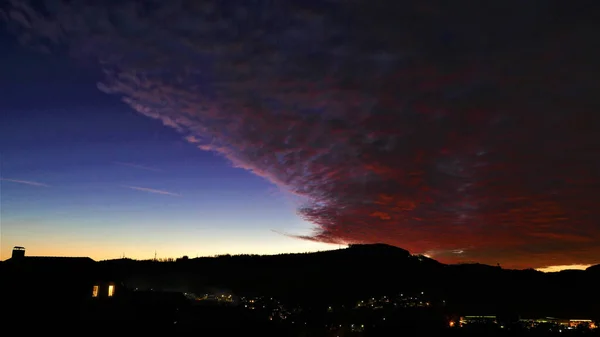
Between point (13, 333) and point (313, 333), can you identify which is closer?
point (13, 333)

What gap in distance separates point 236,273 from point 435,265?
56795mm

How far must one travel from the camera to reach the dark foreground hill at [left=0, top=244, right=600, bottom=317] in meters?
81.4

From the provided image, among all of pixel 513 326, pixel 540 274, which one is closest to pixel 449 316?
pixel 513 326

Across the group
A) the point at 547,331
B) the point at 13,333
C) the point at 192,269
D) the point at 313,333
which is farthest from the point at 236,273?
the point at 13,333

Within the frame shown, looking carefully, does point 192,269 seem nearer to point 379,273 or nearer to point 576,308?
point 379,273

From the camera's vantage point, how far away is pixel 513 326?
143 feet

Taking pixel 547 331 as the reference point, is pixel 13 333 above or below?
above

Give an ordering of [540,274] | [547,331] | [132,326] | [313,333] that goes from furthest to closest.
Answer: [540,274]
[313,333]
[547,331]
[132,326]

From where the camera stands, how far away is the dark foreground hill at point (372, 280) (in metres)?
81.4

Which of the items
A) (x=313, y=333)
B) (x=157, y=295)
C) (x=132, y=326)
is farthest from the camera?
(x=313, y=333)

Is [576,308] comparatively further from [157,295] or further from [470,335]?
[157,295]

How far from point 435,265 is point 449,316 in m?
65.8

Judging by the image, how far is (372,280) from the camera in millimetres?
98500

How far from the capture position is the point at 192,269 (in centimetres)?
11325
